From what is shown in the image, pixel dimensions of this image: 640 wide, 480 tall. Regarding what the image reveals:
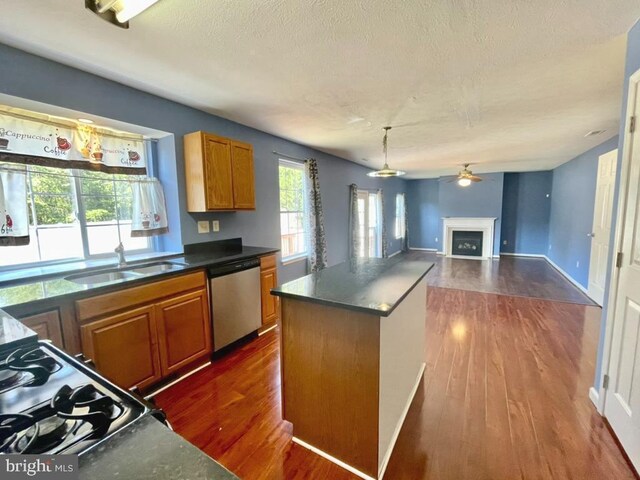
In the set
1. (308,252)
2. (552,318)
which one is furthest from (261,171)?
(552,318)

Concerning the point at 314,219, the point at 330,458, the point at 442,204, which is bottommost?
the point at 330,458

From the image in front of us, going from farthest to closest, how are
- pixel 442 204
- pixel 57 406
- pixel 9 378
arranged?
pixel 442 204, pixel 9 378, pixel 57 406

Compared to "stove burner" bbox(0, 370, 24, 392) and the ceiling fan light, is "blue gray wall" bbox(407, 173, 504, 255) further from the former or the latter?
"stove burner" bbox(0, 370, 24, 392)

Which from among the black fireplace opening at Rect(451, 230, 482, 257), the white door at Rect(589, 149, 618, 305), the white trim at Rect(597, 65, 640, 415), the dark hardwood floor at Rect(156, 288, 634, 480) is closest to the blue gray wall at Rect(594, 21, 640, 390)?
the white trim at Rect(597, 65, 640, 415)

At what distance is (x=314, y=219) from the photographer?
4371 mm

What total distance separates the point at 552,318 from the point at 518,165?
4264 mm

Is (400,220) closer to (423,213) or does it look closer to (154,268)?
(423,213)

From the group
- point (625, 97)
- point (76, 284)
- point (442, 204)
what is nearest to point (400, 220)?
point (442, 204)

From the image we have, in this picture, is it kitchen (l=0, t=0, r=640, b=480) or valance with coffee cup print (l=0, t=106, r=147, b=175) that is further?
valance with coffee cup print (l=0, t=106, r=147, b=175)

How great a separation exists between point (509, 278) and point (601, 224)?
6.49 ft

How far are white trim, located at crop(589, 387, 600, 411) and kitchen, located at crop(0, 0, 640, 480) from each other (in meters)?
0.09

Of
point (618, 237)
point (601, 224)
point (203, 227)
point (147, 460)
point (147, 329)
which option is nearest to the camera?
point (147, 460)

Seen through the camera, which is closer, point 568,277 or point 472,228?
point 568,277

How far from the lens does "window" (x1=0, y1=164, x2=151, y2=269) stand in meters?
2.07
